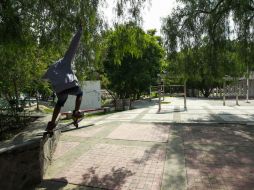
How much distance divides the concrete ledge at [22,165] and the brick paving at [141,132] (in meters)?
3.54

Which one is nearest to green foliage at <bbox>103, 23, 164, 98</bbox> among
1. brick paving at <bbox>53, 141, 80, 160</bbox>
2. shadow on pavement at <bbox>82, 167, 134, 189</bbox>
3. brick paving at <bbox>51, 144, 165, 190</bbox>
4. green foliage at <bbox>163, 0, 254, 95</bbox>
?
green foliage at <bbox>163, 0, 254, 95</bbox>

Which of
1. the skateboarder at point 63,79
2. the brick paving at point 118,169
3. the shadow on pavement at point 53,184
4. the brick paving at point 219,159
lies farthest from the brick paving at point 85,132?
the skateboarder at point 63,79

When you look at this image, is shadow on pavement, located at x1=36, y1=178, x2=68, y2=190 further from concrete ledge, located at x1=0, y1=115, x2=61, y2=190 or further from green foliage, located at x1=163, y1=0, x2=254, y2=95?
green foliage, located at x1=163, y1=0, x2=254, y2=95

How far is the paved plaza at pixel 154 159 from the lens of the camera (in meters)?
4.43

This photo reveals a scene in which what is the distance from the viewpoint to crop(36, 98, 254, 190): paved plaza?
4.43m

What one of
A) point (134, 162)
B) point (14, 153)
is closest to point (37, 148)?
point (14, 153)

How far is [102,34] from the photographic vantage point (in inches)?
251

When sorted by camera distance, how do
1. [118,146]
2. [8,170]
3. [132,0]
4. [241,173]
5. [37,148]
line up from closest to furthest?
[8,170] < [37,148] < [241,173] < [132,0] < [118,146]

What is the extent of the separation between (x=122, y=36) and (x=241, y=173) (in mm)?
3945

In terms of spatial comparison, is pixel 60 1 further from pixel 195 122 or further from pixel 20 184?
pixel 195 122

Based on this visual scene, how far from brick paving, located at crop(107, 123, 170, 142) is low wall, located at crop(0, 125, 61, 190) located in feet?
11.6

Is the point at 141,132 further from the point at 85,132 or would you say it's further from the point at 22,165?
the point at 22,165

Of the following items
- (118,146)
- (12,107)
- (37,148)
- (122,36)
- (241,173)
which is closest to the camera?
(37,148)

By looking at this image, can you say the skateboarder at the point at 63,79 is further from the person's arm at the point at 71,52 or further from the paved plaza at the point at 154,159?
the paved plaza at the point at 154,159
